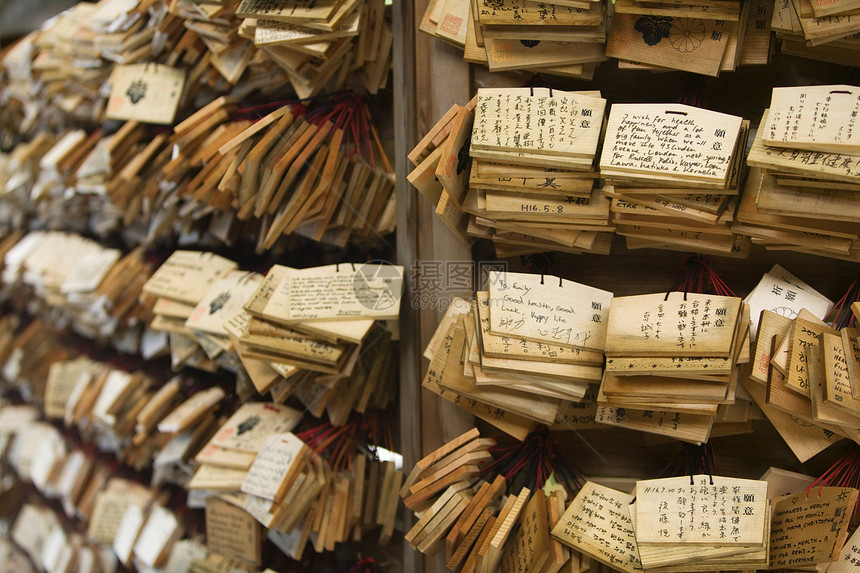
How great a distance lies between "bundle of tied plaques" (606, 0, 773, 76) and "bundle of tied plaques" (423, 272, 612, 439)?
15.1 inches

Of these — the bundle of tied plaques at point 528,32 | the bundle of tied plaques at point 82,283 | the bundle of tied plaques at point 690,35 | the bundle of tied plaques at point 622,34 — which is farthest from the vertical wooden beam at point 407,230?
the bundle of tied plaques at point 82,283

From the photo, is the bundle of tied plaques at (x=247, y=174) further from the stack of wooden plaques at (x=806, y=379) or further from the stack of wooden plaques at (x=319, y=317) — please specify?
the stack of wooden plaques at (x=806, y=379)

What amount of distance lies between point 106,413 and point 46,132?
1.13 m

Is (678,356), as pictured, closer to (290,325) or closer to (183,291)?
(290,325)

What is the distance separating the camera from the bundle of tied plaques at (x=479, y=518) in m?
1.16

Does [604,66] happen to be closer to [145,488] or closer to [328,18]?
[328,18]

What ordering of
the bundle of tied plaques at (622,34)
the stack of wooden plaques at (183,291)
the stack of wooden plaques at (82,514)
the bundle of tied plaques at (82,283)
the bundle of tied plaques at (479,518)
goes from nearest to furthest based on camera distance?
1. the bundle of tied plaques at (622,34)
2. the bundle of tied plaques at (479,518)
3. the stack of wooden plaques at (183,291)
4. the stack of wooden plaques at (82,514)
5. the bundle of tied plaques at (82,283)

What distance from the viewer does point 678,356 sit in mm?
1039

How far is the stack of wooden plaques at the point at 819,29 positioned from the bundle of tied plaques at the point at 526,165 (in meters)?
0.28

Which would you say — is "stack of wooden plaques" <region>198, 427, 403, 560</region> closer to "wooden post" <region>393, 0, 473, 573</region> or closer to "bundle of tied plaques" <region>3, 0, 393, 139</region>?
"wooden post" <region>393, 0, 473, 573</region>

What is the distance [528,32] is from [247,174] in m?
0.65

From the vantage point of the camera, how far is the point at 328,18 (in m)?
1.25

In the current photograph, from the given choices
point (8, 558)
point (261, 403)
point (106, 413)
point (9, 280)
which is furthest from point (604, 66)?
point (8, 558)
